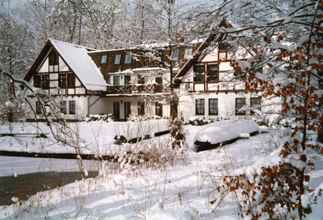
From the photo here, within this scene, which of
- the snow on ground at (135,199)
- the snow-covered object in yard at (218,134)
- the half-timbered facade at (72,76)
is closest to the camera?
the snow on ground at (135,199)

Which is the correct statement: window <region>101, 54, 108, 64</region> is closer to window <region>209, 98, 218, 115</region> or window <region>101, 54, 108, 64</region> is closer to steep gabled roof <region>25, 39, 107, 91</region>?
steep gabled roof <region>25, 39, 107, 91</region>

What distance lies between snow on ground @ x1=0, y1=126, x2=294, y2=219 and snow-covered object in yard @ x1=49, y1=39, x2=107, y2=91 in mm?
23574

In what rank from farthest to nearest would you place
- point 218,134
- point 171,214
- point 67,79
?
1. point 67,79
2. point 218,134
3. point 171,214

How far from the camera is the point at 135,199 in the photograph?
550cm

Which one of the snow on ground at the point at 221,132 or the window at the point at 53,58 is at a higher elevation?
the window at the point at 53,58

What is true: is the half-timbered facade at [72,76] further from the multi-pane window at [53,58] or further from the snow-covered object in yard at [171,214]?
the snow-covered object in yard at [171,214]

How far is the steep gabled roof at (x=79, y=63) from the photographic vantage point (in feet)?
98.5

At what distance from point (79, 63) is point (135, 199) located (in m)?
27.8

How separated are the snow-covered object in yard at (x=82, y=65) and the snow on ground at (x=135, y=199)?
77.3 ft

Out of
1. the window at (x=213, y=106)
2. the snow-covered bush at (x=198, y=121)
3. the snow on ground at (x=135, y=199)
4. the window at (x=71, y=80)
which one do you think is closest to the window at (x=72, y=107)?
the window at (x=71, y=80)

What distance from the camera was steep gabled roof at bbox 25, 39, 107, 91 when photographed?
30.0 meters

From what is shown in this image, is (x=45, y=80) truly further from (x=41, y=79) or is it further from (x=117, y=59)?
(x=117, y=59)

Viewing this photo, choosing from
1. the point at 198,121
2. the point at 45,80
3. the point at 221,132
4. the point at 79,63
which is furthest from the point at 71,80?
the point at 221,132

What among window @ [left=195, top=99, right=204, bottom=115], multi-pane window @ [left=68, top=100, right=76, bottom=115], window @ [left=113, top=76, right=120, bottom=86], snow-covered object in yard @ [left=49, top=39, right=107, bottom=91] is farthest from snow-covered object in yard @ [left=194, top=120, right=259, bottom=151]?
multi-pane window @ [left=68, top=100, right=76, bottom=115]
